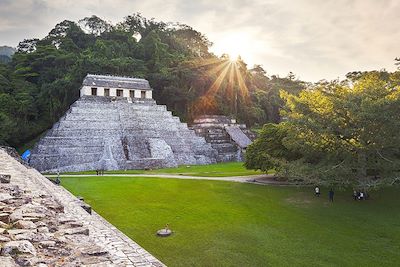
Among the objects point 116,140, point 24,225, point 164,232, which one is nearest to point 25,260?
point 24,225

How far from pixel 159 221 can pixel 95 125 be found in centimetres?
2466

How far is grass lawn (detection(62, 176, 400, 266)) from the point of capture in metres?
11.3

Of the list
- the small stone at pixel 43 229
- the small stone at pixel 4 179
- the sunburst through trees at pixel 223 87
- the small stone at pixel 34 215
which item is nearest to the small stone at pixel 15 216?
the small stone at pixel 34 215

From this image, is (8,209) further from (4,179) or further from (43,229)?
(4,179)

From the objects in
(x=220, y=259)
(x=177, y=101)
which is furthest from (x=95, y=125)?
(x=220, y=259)

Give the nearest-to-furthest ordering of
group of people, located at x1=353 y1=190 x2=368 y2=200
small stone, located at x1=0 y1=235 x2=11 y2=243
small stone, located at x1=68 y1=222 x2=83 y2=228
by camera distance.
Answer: small stone, located at x1=0 y1=235 x2=11 y2=243 < small stone, located at x1=68 y1=222 x2=83 y2=228 < group of people, located at x1=353 y1=190 x2=368 y2=200

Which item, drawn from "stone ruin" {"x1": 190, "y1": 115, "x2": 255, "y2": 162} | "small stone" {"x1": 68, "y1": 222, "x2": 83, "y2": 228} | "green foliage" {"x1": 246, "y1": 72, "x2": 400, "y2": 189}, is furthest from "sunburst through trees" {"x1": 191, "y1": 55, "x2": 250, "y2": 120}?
"small stone" {"x1": 68, "y1": 222, "x2": 83, "y2": 228}

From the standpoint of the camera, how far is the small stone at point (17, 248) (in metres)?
5.14

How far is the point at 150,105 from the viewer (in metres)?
44.2

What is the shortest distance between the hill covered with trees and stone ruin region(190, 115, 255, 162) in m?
3.91

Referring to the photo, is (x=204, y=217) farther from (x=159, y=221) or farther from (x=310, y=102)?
(x=310, y=102)

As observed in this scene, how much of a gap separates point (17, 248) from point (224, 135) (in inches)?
1655

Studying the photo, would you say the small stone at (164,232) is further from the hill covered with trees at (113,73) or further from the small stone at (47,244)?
the hill covered with trees at (113,73)

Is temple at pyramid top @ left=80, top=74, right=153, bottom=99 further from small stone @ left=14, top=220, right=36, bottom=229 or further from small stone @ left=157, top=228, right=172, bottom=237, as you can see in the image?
small stone @ left=14, top=220, right=36, bottom=229
